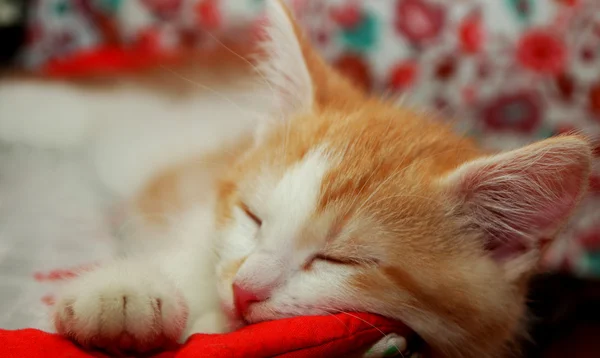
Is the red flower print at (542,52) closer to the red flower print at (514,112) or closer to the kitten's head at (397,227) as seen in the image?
the red flower print at (514,112)

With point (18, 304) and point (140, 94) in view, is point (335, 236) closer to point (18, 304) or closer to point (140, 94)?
point (18, 304)

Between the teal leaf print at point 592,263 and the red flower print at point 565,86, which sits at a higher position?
the red flower print at point 565,86

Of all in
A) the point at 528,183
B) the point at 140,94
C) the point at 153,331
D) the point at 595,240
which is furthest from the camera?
the point at 140,94

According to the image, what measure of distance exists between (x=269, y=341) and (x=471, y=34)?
1233 millimetres

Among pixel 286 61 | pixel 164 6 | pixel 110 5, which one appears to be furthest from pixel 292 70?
pixel 110 5

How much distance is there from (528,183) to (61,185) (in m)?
1.14

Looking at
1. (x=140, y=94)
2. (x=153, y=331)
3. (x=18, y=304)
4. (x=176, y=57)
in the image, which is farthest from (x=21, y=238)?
(x=176, y=57)

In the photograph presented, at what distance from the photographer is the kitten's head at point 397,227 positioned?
0.74 metres

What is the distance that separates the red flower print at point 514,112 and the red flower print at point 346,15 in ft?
1.64

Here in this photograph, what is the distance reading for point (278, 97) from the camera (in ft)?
3.38

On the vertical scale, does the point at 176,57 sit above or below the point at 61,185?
above

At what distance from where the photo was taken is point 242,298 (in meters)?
0.74

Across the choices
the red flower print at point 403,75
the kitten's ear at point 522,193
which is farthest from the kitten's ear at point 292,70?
the red flower print at point 403,75

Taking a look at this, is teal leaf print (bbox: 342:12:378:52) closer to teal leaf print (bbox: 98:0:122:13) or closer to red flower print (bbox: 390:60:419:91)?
red flower print (bbox: 390:60:419:91)
